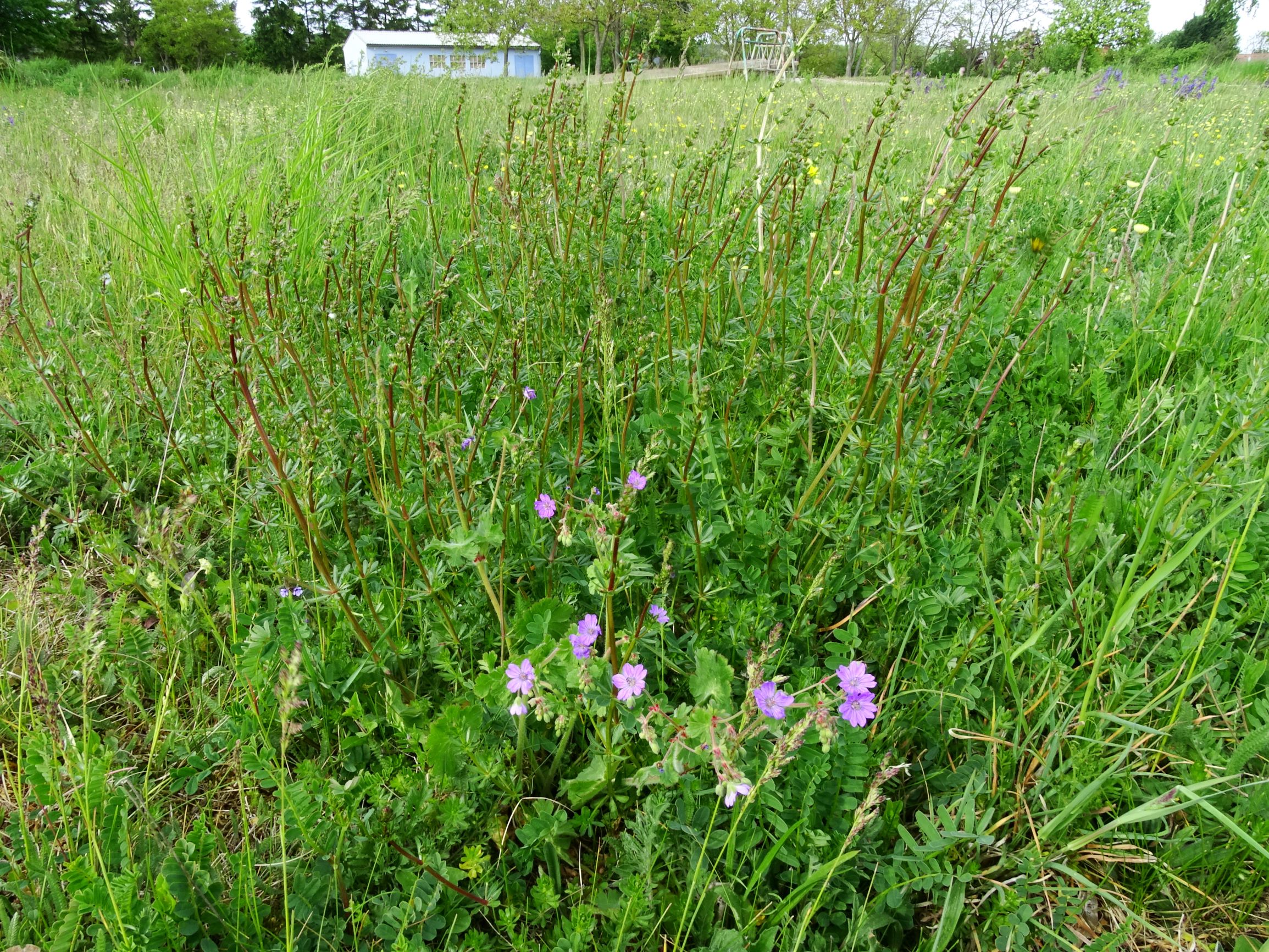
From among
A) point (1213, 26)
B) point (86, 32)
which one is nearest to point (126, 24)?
point (86, 32)

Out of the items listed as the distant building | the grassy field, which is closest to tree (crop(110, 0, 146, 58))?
the distant building

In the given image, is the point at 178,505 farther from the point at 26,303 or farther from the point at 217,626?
the point at 26,303

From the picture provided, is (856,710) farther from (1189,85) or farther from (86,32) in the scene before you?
(86,32)

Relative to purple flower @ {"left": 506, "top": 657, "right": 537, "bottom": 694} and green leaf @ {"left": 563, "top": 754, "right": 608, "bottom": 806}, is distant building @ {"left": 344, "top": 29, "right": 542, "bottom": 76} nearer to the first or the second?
purple flower @ {"left": 506, "top": 657, "right": 537, "bottom": 694}

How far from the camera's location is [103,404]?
8.41 feet

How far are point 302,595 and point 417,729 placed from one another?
0.56 m

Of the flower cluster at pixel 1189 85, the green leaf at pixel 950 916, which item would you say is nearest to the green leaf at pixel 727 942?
the green leaf at pixel 950 916

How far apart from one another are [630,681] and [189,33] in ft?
196

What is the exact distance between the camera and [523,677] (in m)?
1.25

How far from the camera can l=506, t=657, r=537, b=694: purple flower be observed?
124 centimetres

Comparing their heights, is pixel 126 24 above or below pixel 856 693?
above

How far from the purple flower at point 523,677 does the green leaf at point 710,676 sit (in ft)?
1.13

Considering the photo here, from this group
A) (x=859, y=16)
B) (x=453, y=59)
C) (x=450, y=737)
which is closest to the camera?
(x=450, y=737)

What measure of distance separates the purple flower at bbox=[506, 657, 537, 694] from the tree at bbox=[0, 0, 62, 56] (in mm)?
40234
